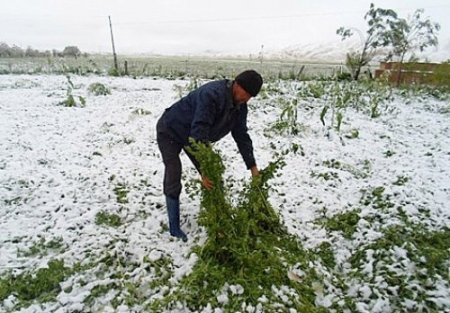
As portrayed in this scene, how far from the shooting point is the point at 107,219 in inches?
142

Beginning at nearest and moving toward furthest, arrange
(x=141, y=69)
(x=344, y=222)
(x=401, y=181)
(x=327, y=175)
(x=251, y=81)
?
1. (x=251, y=81)
2. (x=344, y=222)
3. (x=401, y=181)
4. (x=327, y=175)
5. (x=141, y=69)

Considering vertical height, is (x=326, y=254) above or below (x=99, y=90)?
below

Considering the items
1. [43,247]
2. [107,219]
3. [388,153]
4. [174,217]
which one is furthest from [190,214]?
[388,153]

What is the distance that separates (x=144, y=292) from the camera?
8.83ft

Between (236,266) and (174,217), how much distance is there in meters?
0.83

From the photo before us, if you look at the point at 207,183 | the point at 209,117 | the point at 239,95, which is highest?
the point at 239,95

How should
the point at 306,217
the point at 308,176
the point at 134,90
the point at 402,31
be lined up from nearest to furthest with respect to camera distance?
the point at 306,217 → the point at 308,176 → the point at 134,90 → the point at 402,31

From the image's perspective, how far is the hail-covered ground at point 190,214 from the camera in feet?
8.70

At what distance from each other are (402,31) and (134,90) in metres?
15.1

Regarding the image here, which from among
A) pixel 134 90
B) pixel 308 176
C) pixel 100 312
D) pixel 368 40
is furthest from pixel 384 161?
pixel 368 40

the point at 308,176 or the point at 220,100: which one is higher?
the point at 220,100

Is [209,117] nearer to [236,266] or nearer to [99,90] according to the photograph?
[236,266]

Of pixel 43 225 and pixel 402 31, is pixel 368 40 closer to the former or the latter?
pixel 402 31

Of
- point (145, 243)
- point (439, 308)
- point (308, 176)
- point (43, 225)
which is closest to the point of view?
point (439, 308)
